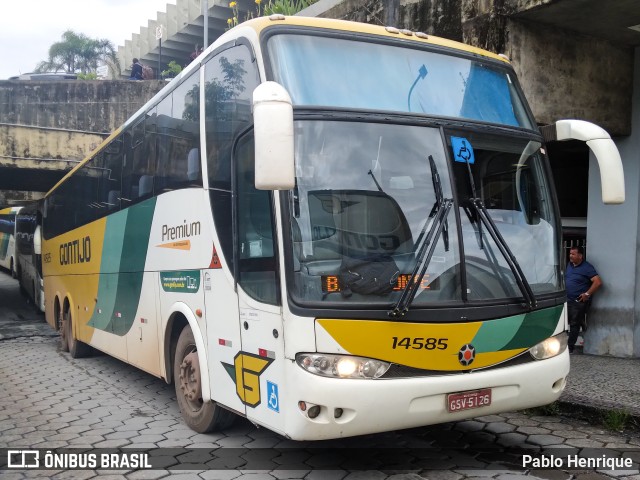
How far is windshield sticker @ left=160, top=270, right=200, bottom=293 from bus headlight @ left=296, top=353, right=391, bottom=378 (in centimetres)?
191

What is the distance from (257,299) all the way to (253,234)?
18.3 inches

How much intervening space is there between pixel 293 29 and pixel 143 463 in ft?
11.4

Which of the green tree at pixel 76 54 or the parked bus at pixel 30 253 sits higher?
the green tree at pixel 76 54

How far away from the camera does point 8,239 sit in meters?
30.4

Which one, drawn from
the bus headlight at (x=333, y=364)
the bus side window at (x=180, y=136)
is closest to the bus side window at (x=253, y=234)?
the bus headlight at (x=333, y=364)

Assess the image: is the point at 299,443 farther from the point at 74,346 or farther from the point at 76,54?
the point at 76,54

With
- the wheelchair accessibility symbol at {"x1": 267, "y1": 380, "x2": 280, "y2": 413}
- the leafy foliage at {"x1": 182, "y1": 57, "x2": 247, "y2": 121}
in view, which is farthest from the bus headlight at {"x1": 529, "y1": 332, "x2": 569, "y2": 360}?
the leafy foliage at {"x1": 182, "y1": 57, "x2": 247, "y2": 121}

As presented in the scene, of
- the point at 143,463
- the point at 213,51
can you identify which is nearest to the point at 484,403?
the point at 143,463

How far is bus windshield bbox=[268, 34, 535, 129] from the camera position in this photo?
473cm

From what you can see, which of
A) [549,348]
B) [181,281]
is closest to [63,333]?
[181,281]

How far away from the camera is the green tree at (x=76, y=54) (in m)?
37.4

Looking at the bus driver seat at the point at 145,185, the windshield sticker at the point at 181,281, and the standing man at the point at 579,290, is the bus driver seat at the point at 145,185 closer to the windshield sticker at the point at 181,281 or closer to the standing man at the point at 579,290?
the windshield sticker at the point at 181,281

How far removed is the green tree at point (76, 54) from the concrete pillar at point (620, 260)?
32621 mm

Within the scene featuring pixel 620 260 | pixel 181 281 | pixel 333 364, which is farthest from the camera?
pixel 620 260
